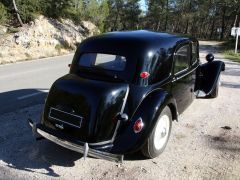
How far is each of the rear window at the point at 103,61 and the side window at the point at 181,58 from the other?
3.28 ft

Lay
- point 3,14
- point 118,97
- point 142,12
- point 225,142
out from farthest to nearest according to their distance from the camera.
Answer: point 142,12, point 3,14, point 225,142, point 118,97

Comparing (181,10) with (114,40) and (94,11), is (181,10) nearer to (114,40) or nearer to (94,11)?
(94,11)

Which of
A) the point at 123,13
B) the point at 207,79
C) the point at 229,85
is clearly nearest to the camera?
the point at 207,79

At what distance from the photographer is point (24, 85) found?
Result: 8.98 m

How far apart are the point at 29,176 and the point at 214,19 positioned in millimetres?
57486

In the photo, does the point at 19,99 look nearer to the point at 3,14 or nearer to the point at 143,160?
the point at 143,160

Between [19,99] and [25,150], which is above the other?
[25,150]

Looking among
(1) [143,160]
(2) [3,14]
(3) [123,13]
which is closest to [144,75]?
(1) [143,160]

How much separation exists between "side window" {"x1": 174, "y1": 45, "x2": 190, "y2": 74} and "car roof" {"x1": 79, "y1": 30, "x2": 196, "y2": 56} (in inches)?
6.9

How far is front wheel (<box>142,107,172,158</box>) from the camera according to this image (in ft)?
14.0

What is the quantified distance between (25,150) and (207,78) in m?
4.20


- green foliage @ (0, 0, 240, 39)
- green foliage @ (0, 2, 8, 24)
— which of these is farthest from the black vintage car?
green foliage @ (0, 0, 240, 39)

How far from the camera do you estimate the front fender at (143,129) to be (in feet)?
13.1

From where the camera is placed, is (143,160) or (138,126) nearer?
(138,126)
